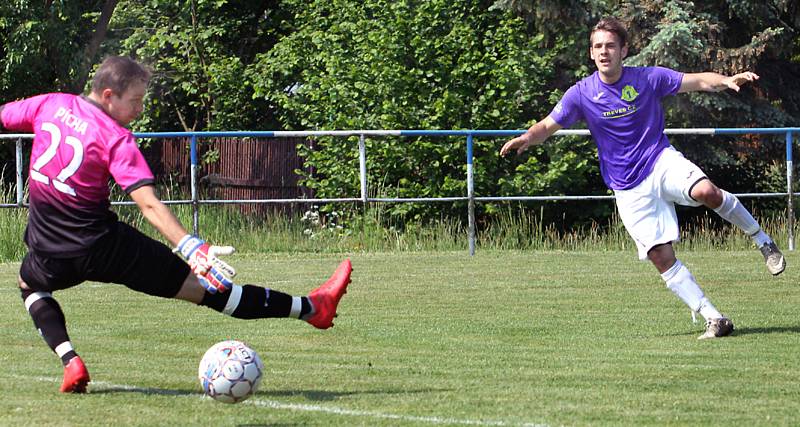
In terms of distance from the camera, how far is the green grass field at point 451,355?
6.45 m

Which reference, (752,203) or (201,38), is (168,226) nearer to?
(752,203)

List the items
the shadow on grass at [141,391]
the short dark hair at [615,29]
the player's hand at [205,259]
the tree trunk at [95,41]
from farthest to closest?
the tree trunk at [95,41]
the short dark hair at [615,29]
the shadow on grass at [141,391]
the player's hand at [205,259]

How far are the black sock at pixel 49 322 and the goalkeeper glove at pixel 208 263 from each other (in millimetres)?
1404

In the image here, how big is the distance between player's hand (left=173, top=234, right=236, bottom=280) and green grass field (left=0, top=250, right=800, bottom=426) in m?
0.78

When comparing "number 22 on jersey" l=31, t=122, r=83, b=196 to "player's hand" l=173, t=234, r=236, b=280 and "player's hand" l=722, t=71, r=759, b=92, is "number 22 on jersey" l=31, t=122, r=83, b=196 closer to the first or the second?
"player's hand" l=173, t=234, r=236, b=280

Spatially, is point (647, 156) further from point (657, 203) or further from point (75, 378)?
point (75, 378)

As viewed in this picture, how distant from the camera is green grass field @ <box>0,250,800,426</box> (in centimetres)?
645

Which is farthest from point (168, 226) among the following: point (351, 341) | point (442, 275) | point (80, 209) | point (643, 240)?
point (442, 275)

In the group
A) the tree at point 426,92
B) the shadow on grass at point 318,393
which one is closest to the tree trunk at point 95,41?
the tree at point 426,92

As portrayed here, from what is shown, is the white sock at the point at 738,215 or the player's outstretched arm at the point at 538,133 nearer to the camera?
the white sock at the point at 738,215

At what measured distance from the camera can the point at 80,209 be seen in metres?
6.77

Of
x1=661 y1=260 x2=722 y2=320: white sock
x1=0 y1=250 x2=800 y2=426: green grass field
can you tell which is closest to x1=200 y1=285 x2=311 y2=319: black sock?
x1=0 y1=250 x2=800 y2=426: green grass field

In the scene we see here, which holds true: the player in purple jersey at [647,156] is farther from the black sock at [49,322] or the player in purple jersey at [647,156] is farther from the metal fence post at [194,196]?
the metal fence post at [194,196]

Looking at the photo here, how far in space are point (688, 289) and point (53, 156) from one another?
15.0 ft
